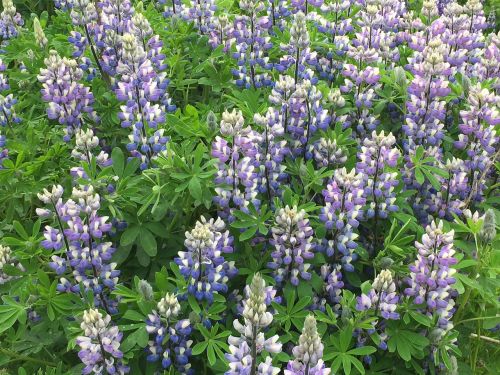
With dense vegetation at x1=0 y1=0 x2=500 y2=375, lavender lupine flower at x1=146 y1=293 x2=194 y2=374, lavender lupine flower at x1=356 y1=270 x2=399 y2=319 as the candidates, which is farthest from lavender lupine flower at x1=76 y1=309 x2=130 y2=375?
lavender lupine flower at x1=356 y1=270 x2=399 y2=319

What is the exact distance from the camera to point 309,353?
81.2 inches

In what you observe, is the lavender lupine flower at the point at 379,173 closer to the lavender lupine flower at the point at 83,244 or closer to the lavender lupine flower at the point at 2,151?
the lavender lupine flower at the point at 83,244

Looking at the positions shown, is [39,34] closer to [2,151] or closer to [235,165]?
[2,151]

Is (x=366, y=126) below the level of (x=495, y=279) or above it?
above

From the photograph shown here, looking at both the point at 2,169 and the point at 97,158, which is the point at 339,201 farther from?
the point at 2,169

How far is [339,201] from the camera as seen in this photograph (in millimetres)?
2771

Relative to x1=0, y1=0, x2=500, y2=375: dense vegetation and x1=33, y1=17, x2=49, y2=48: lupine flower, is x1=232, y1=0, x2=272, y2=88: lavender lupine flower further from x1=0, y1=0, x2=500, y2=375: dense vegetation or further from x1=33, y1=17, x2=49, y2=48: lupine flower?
x1=33, y1=17, x2=49, y2=48: lupine flower

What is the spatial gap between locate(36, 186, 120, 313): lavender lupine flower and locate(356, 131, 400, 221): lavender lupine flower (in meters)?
1.19

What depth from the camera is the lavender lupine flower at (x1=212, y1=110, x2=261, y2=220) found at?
2758 mm

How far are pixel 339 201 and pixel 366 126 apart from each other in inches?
32.3

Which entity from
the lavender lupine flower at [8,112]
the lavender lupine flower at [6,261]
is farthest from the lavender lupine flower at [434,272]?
the lavender lupine flower at [8,112]

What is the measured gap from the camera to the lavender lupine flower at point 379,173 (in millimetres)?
2879

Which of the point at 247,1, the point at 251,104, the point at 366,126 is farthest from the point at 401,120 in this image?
the point at 247,1

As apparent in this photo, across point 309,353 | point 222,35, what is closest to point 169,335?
point 309,353
